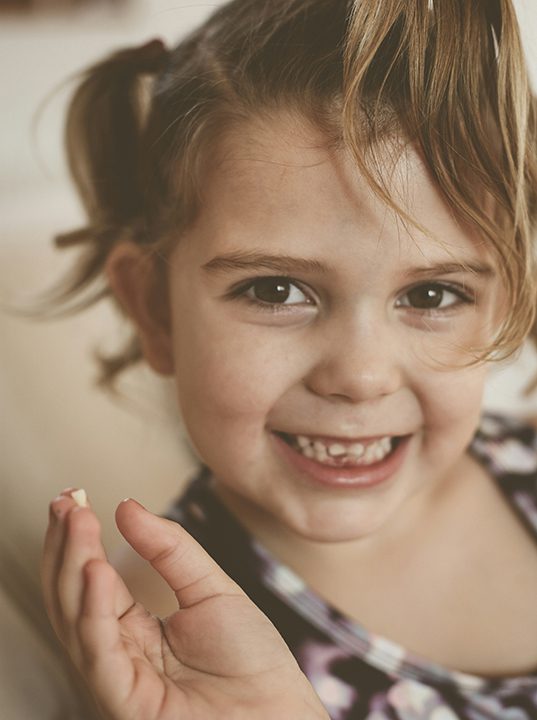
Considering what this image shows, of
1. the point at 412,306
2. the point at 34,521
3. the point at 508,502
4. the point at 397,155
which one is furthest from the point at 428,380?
the point at 34,521

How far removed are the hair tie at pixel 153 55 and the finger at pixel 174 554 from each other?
1.63ft

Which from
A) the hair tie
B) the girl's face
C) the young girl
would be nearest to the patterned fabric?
the young girl

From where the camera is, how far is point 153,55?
0.90 m

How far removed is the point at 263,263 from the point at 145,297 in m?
0.22

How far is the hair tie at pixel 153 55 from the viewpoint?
2.94 ft

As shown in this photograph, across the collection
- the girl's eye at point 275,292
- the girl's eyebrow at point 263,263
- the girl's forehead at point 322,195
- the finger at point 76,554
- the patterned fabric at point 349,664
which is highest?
the girl's forehead at point 322,195

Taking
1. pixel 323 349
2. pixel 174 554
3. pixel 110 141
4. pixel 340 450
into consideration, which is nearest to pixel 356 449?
pixel 340 450

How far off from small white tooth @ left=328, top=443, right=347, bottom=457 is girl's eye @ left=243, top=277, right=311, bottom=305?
131 mm

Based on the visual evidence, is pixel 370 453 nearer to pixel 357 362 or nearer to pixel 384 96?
pixel 357 362

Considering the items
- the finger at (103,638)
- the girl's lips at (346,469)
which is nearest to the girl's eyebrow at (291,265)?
the girl's lips at (346,469)

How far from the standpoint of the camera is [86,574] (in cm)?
55

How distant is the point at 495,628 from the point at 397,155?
49 cm

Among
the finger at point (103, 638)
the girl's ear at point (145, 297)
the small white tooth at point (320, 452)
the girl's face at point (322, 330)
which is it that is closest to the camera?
the finger at point (103, 638)

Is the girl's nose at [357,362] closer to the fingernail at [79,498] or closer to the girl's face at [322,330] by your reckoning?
the girl's face at [322,330]
